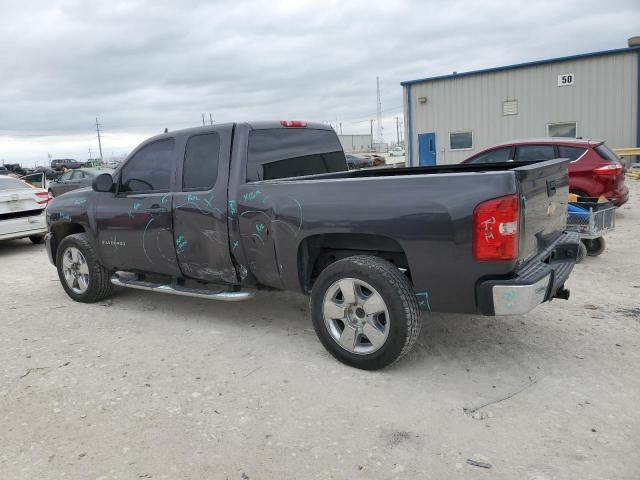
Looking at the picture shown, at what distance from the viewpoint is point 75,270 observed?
6.02m

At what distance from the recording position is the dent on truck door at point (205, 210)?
4539 mm

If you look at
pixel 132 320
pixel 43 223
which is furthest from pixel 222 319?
pixel 43 223

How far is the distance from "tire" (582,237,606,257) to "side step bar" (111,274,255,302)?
4925 millimetres

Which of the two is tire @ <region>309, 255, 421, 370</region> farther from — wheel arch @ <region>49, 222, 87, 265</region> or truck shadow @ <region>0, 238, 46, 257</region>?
truck shadow @ <region>0, 238, 46, 257</region>

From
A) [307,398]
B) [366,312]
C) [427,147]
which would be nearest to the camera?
[307,398]

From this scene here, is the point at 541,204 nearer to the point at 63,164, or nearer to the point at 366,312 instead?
the point at 366,312

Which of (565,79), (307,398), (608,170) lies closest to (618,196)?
(608,170)

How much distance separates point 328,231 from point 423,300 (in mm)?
823

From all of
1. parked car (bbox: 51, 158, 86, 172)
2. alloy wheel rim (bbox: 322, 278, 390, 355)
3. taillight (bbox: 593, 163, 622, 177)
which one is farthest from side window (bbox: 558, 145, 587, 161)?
parked car (bbox: 51, 158, 86, 172)

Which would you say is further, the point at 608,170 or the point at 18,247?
the point at 18,247

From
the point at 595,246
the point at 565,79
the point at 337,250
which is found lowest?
the point at 595,246

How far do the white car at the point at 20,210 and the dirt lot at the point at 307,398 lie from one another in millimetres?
4967

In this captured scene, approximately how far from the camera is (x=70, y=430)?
3238 mm

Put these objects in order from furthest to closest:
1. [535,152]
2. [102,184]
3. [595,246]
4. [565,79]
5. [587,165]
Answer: [565,79], [535,152], [587,165], [595,246], [102,184]
